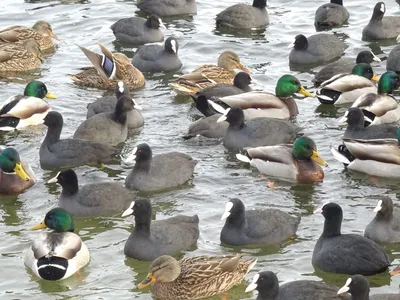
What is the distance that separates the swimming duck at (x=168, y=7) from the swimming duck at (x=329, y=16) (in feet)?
9.13

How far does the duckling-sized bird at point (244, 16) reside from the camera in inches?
900

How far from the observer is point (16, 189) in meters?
15.3

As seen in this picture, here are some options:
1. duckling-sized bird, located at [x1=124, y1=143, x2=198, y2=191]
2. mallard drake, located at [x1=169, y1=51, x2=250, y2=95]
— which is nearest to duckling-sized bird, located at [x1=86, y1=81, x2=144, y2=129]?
mallard drake, located at [x1=169, y1=51, x2=250, y2=95]

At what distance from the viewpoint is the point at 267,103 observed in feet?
58.7

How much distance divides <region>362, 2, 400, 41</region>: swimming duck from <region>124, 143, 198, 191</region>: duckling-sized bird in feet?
25.2

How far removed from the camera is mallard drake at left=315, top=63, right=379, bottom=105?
18.6 meters

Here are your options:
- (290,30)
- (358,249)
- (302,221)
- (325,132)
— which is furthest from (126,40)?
(358,249)

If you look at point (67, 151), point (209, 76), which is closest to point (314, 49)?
point (209, 76)

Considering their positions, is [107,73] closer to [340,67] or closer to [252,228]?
[340,67]

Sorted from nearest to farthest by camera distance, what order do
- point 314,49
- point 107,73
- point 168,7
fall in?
point 107,73 < point 314,49 < point 168,7

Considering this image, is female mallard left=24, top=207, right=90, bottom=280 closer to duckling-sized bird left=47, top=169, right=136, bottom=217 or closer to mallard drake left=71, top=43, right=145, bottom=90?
duckling-sized bird left=47, top=169, right=136, bottom=217

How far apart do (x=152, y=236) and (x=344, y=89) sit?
6505 mm

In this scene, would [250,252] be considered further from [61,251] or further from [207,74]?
[207,74]

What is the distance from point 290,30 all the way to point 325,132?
19.4ft
